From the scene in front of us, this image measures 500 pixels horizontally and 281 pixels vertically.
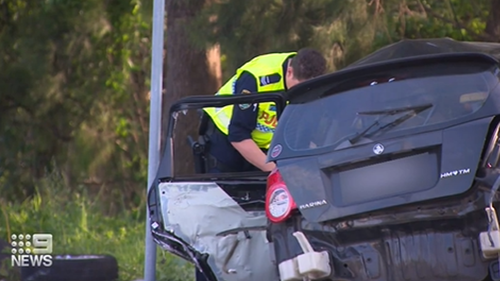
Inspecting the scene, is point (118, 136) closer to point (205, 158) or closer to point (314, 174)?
point (205, 158)

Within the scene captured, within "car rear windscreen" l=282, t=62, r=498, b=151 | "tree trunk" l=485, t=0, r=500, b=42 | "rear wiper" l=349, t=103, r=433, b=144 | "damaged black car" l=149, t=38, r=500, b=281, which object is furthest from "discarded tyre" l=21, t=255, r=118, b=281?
"tree trunk" l=485, t=0, r=500, b=42

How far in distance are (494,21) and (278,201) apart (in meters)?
8.10

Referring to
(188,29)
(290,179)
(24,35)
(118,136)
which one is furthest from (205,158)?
(118,136)

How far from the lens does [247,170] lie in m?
6.94

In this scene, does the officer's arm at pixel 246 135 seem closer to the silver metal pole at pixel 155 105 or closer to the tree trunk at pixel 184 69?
the silver metal pole at pixel 155 105

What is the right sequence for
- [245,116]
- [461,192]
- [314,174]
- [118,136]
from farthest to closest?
[118,136] < [245,116] < [314,174] < [461,192]

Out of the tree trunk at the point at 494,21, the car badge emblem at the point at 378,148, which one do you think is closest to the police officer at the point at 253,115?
the car badge emblem at the point at 378,148

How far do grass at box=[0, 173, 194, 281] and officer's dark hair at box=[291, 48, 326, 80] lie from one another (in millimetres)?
2674

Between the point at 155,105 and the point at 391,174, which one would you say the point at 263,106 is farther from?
the point at 391,174

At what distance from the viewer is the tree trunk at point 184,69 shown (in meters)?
11.2

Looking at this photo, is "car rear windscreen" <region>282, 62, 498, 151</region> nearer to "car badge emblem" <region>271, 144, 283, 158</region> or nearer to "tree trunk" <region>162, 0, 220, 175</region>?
"car badge emblem" <region>271, 144, 283, 158</region>

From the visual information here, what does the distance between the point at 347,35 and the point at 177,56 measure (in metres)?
2.00

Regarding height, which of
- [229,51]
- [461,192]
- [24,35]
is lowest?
[461,192]

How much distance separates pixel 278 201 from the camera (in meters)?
5.37
